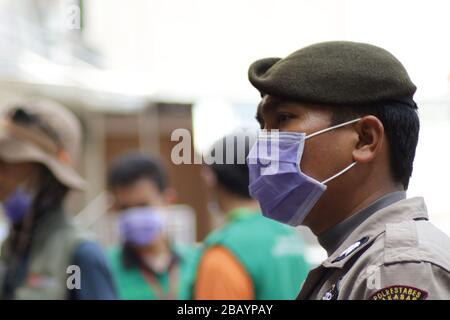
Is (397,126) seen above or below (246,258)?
above

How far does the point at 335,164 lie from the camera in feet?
5.57

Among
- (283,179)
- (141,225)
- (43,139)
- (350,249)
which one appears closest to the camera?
(350,249)

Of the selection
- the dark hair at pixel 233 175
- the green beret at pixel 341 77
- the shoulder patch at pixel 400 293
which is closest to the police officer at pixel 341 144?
the green beret at pixel 341 77

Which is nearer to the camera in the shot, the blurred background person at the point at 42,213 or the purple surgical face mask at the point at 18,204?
the blurred background person at the point at 42,213

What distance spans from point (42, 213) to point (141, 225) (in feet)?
4.52

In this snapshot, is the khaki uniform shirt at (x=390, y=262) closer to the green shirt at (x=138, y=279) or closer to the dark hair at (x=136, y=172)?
the green shirt at (x=138, y=279)

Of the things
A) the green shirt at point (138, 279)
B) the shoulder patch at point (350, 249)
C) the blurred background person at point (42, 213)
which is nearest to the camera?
the shoulder patch at point (350, 249)

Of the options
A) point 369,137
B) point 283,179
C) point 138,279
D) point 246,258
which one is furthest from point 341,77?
point 138,279

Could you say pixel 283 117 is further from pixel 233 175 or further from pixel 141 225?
pixel 141 225

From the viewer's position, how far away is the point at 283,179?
1813 millimetres

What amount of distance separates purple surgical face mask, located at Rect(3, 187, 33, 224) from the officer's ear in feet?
4.79

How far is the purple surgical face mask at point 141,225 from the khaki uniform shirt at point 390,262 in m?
2.40

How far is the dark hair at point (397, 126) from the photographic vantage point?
1671 millimetres
